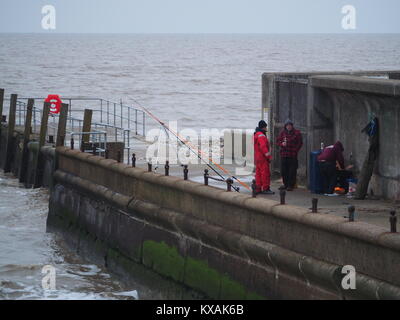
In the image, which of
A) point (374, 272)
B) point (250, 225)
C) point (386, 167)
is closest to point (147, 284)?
point (250, 225)

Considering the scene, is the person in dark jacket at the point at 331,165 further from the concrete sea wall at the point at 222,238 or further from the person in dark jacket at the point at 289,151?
the concrete sea wall at the point at 222,238

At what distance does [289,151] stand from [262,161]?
830mm

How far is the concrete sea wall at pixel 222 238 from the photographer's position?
10.8m

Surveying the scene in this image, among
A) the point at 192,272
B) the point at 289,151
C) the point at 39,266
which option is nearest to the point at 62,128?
the point at 39,266

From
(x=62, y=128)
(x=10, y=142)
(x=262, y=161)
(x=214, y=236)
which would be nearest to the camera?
(x=214, y=236)

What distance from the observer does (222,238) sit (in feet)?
42.8

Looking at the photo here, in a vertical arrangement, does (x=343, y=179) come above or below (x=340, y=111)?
below

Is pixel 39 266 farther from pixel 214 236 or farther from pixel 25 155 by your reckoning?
pixel 25 155

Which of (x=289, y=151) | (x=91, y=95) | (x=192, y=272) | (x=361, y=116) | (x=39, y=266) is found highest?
(x=91, y=95)

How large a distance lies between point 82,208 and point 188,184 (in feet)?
14.4

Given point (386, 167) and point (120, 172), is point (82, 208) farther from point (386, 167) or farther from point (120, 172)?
point (386, 167)

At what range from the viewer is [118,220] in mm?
16250

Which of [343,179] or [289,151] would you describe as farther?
[289,151]

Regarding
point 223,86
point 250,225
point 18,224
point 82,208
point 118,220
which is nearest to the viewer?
point 250,225
